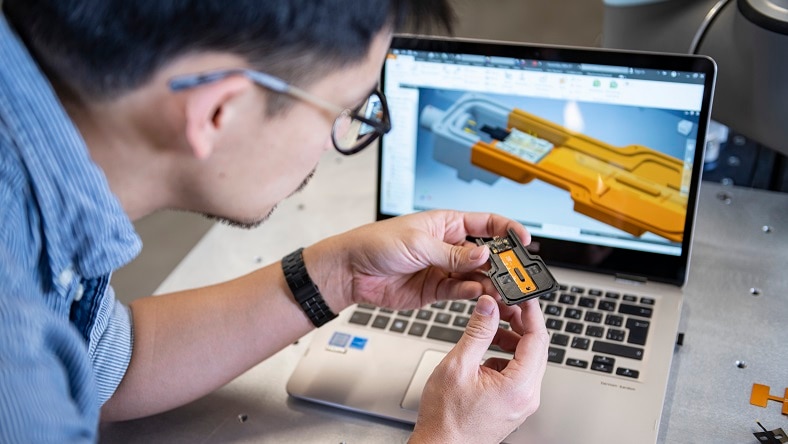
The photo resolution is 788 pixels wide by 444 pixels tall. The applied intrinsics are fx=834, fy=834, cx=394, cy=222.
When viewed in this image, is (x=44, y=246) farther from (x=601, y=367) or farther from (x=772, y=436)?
(x=772, y=436)

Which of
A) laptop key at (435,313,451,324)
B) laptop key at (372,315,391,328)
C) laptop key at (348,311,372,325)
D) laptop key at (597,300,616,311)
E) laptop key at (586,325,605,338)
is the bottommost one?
laptop key at (348,311,372,325)

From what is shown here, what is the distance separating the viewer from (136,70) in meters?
0.59

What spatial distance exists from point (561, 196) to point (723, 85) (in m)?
0.24

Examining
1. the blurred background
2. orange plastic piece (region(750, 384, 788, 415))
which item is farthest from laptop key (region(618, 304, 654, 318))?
the blurred background

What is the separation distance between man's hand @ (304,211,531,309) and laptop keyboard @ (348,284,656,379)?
0.16 feet

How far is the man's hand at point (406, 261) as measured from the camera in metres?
0.90

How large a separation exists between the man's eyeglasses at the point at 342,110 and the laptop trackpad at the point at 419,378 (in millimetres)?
284

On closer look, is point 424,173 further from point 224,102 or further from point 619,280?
point 224,102

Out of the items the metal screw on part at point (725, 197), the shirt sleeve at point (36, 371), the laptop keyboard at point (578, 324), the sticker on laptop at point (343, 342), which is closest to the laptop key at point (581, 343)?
the laptop keyboard at point (578, 324)

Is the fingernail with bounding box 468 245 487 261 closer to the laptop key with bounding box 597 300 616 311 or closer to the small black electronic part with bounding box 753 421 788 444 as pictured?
the laptop key with bounding box 597 300 616 311

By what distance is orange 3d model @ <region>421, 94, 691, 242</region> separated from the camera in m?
0.99

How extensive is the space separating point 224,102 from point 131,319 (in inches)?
15.5

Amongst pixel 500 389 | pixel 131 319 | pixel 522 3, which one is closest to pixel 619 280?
pixel 500 389

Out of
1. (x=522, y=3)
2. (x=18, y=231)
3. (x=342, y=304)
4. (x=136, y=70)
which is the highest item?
(x=136, y=70)
